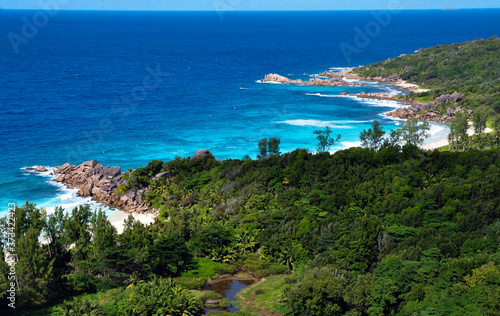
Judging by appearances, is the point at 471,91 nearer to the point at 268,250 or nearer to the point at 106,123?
the point at 106,123

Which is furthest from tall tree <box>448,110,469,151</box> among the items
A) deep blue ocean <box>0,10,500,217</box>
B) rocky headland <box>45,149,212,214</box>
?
rocky headland <box>45,149,212,214</box>

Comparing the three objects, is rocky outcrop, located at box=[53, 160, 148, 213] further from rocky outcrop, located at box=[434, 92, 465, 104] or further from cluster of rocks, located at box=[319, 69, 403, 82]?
cluster of rocks, located at box=[319, 69, 403, 82]

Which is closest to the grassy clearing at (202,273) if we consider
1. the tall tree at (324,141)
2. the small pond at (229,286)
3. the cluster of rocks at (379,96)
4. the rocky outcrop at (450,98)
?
the small pond at (229,286)

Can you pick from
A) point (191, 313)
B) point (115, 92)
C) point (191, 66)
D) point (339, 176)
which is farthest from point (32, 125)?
point (191, 66)

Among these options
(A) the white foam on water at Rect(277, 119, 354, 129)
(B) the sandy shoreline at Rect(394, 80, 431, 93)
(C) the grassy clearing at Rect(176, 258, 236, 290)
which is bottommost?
(C) the grassy clearing at Rect(176, 258, 236, 290)

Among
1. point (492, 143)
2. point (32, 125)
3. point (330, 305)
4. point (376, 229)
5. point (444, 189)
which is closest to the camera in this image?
point (330, 305)
